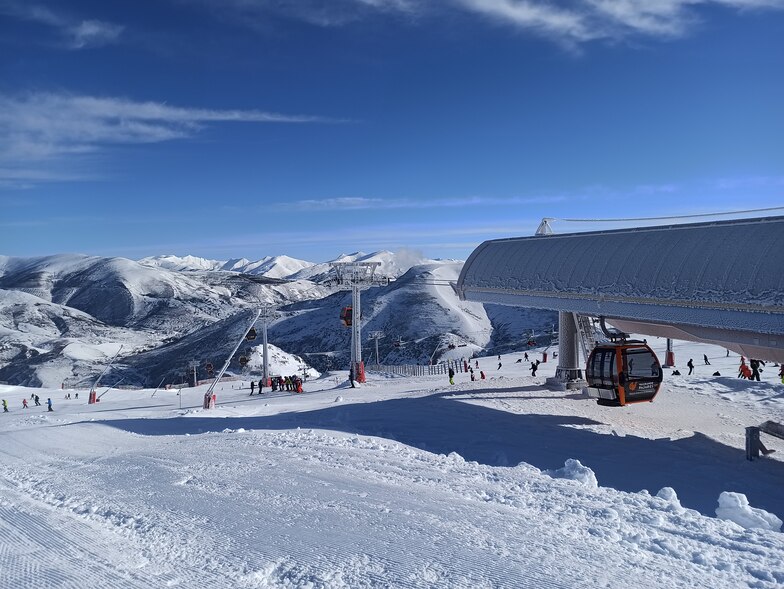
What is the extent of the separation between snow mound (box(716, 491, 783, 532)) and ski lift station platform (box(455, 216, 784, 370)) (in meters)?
6.95

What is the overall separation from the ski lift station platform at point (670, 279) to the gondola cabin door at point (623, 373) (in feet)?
3.62

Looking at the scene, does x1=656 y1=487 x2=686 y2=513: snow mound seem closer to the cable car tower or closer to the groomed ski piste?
the groomed ski piste

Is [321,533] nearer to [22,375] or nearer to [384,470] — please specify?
[384,470]

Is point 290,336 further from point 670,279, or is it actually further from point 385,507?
point 385,507

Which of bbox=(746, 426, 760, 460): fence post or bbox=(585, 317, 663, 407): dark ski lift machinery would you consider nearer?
bbox=(746, 426, 760, 460): fence post

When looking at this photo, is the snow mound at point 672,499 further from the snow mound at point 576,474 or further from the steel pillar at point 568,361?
the steel pillar at point 568,361

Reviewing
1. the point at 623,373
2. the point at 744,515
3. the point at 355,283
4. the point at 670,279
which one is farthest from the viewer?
the point at 355,283

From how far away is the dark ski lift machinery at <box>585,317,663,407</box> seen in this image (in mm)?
17125

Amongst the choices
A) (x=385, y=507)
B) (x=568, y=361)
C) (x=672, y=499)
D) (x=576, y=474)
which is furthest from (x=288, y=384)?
(x=672, y=499)

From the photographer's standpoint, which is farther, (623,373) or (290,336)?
(290,336)

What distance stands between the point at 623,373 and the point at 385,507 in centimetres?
1181

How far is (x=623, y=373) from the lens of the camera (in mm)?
17094

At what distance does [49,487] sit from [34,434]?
24.2 ft

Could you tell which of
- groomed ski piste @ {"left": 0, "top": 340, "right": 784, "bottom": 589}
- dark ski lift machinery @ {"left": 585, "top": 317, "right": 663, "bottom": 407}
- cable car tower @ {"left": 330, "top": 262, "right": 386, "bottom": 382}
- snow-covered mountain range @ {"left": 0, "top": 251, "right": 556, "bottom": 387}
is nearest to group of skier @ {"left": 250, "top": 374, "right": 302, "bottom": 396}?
cable car tower @ {"left": 330, "top": 262, "right": 386, "bottom": 382}
